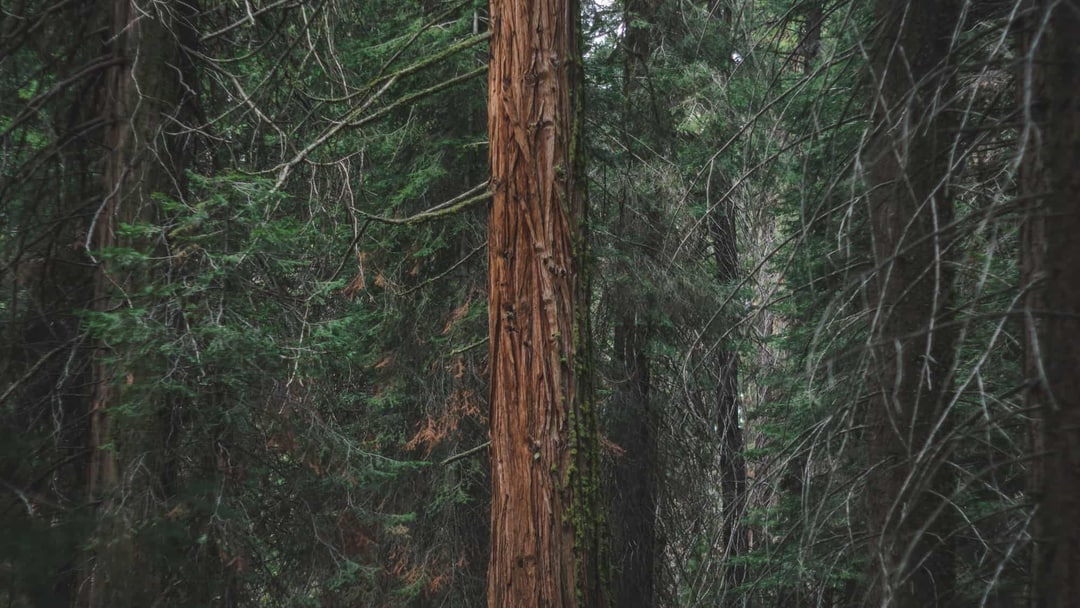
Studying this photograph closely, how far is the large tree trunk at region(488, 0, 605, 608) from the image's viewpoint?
4.49 meters

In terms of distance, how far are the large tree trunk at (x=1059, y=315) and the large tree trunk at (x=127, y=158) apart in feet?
15.2

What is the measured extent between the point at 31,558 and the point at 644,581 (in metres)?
9.25

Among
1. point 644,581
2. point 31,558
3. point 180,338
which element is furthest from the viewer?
point 644,581

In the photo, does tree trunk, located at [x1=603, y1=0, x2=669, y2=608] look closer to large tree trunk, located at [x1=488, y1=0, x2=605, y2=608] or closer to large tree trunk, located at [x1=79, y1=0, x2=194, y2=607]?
large tree trunk, located at [x1=488, y1=0, x2=605, y2=608]

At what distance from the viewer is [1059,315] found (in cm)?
223

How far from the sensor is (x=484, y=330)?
8523 millimetres

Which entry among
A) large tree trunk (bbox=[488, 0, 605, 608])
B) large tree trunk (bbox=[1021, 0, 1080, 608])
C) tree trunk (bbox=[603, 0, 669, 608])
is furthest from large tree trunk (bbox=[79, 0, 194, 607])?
tree trunk (bbox=[603, 0, 669, 608])

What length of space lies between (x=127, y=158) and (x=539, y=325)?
118 inches

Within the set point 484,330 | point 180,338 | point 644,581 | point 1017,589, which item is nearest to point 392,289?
point 484,330

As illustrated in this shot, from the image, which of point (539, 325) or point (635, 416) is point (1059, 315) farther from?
point (635, 416)

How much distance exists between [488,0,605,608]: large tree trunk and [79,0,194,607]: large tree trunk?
2239 mm

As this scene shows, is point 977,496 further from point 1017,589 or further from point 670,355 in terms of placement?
point 670,355

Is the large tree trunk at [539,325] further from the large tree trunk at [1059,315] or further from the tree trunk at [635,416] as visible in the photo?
the tree trunk at [635,416]

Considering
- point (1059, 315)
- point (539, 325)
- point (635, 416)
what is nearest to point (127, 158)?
point (539, 325)
